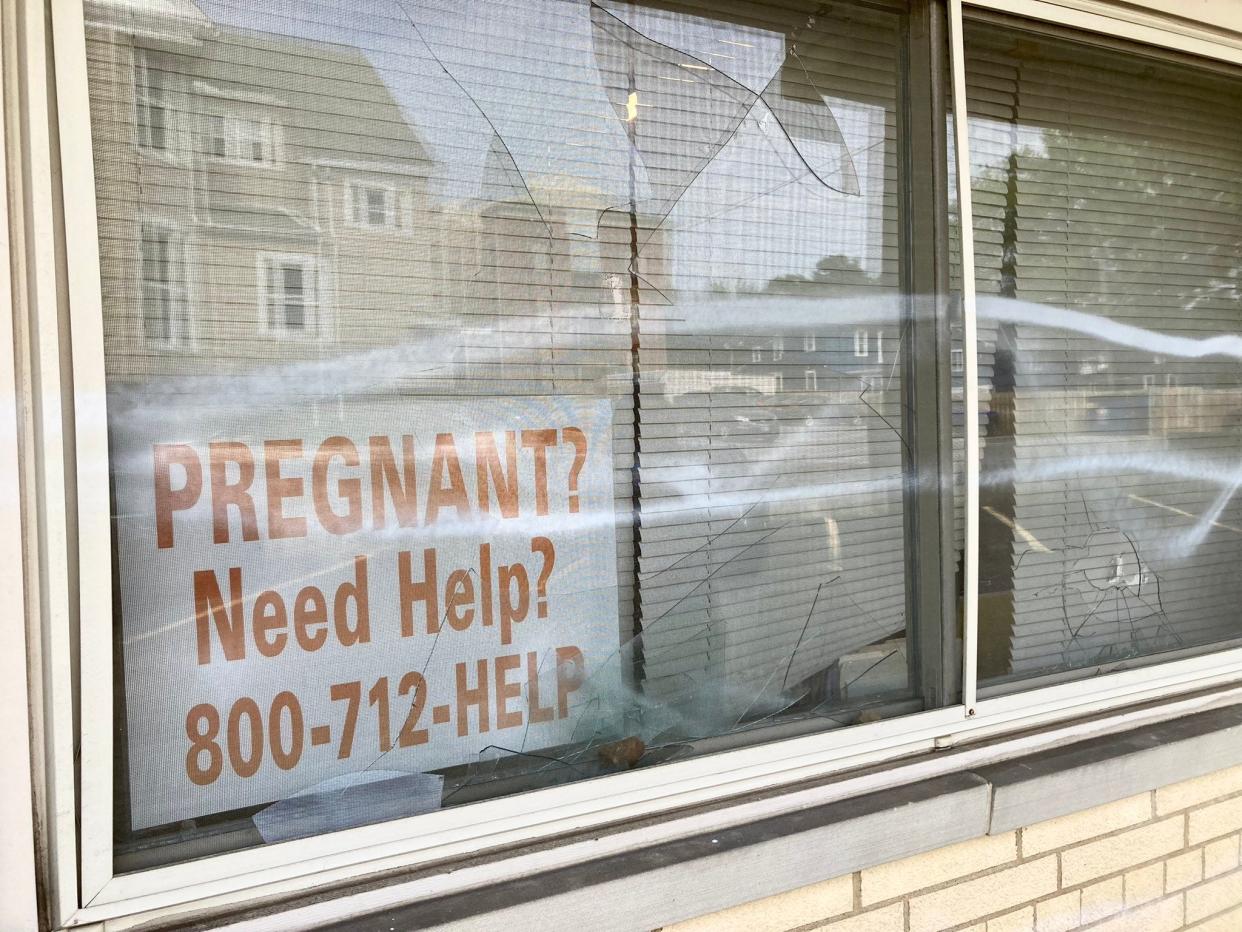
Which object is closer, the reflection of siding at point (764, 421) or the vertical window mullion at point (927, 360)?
the reflection of siding at point (764, 421)

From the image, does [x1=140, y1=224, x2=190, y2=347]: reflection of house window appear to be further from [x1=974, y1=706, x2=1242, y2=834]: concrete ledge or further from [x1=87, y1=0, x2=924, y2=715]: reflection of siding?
[x1=974, y1=706, x2=1242, y2=834]: concrete ledge

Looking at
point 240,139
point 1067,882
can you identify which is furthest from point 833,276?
point 1067,882

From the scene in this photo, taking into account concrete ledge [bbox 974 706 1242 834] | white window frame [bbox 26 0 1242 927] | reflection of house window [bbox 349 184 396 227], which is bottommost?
concrete ledge [bbox 974 706 1242 834]

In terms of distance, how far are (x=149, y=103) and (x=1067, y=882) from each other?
2537mm

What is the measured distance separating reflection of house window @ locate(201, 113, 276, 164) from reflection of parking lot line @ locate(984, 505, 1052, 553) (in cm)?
176

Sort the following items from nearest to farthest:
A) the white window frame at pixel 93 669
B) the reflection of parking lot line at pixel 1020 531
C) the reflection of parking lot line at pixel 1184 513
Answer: the white window frame at pixel 93 669
the reflection of parking lot line at pixel 1020 531
the reflection of parking lot line at pixel 1184 513

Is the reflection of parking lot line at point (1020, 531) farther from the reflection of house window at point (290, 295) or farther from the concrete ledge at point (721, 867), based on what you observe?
the reflection of house window at point (290, 295)

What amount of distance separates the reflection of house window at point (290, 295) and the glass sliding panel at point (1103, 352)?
61.7 inches

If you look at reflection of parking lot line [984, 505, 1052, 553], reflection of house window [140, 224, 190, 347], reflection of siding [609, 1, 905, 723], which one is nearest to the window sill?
reflection of siding [609, 1, 905, 723]

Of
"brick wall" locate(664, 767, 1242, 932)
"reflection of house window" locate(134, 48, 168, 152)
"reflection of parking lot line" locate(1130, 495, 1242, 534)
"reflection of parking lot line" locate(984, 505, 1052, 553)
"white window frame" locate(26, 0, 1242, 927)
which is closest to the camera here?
"white window frame" locate(26, 0, 1242, 927)

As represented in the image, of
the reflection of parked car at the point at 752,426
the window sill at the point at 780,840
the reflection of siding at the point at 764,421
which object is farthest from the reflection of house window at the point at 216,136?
the window sill at the point at 780,840

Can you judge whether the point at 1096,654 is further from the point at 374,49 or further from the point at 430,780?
the point at 374,49

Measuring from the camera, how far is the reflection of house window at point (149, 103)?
1387mm

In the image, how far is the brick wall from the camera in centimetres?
183
